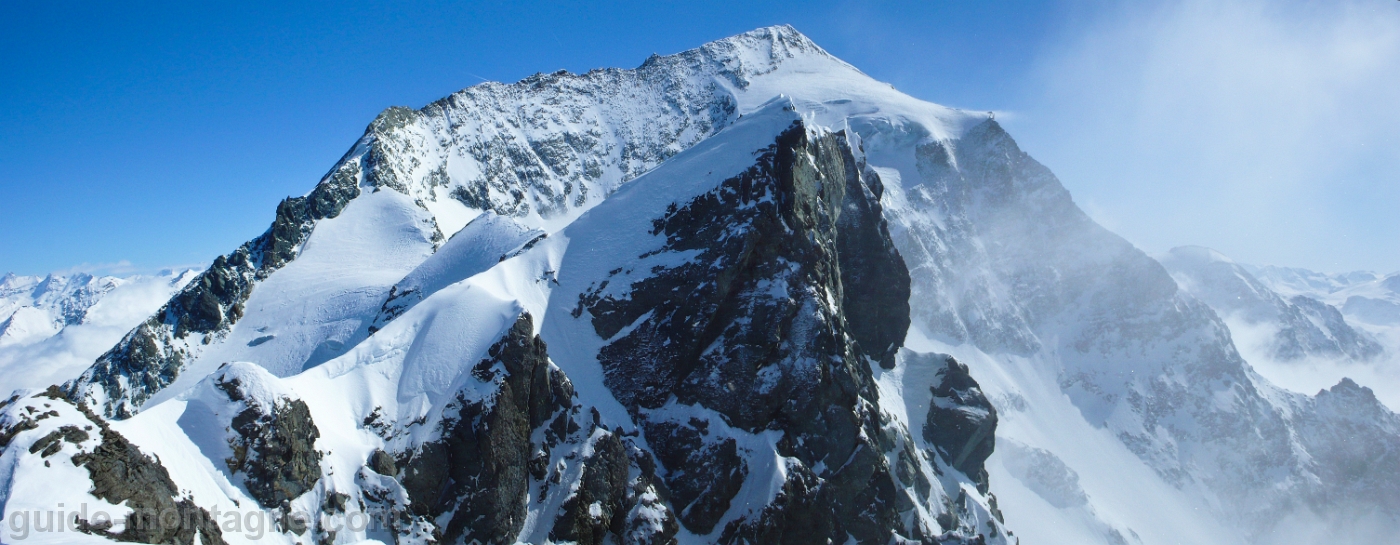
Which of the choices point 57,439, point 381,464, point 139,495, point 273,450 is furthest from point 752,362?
point 57,439

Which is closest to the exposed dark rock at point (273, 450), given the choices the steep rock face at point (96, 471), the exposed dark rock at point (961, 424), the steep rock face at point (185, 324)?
the steep rock face at point (96, 471)

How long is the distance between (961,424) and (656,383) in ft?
128

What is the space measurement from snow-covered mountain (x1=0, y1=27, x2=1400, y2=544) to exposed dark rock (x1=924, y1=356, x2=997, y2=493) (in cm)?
33

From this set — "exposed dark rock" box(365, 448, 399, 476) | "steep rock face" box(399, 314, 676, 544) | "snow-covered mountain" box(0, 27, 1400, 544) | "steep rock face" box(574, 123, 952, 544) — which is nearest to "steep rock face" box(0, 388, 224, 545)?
"snow-covered mountain" box(0, 27, 1400, 544)

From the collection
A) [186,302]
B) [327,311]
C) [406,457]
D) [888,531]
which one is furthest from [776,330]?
[186,302]

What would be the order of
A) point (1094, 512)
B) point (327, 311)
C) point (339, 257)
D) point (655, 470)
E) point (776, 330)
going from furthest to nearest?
point (1094, 512)
point (339, 257)
point (327, 311)
point (776, 330)
point (655, 470)

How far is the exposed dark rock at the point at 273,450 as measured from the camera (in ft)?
96.9

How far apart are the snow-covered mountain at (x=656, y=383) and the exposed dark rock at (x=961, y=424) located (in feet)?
1.09

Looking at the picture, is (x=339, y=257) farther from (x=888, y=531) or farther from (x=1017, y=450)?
(x=1017, y=450)

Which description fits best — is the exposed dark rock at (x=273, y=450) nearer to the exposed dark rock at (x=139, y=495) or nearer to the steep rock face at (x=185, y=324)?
the exposed dark rock at (x=139, y=495)

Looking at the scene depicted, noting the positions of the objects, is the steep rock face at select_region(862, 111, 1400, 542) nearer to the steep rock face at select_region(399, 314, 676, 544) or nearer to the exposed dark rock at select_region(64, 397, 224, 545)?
the steep rock face at select_region(399, 314, 676, 544)

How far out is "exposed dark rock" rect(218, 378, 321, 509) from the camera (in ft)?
96.9

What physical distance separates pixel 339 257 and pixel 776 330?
65.5 meters

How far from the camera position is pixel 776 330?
48.7 metres
